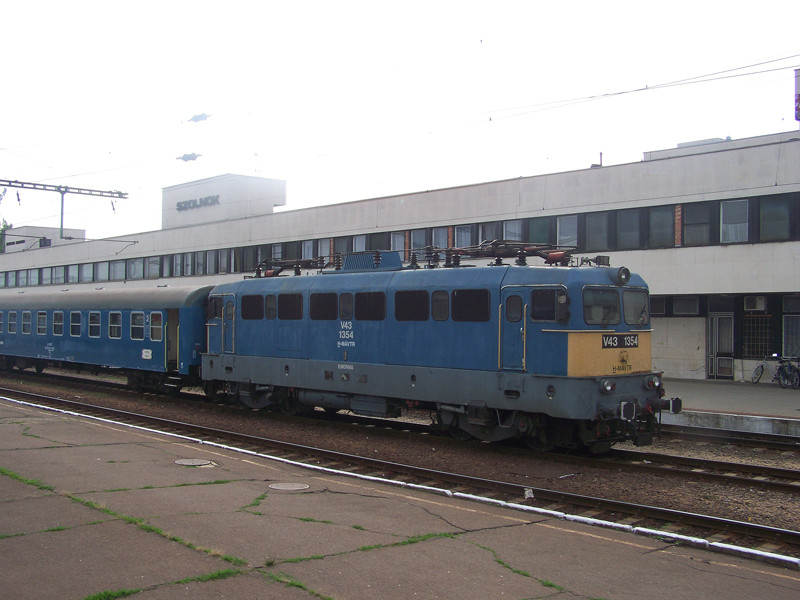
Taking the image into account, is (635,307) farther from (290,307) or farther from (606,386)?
(290,307)

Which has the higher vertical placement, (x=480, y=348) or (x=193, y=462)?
(x=480, y=348)

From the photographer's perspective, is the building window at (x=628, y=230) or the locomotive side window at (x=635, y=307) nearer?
the locomotive side window at (x=635, y=307)

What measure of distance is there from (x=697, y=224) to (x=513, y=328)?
12.8 metres

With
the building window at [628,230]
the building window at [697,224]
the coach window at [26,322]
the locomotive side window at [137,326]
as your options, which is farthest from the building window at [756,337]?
A: the coach window at [26,322]

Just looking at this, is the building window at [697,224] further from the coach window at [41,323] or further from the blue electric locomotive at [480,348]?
the coach window at [41,323]

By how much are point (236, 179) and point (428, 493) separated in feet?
121

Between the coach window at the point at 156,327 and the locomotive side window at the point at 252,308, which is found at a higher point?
the locomotive side window at the point at 252,308

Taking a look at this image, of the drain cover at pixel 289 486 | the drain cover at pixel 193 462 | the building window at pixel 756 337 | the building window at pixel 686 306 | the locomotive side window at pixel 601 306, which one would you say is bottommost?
the drain cover at pixel 289 486

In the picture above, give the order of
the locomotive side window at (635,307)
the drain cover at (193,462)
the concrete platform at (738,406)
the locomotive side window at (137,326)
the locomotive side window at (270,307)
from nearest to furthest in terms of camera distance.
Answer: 1. the drain cover at (193,462)
2. the locomotive side window at (635,307)
3. the concrete platform at (738,406)
4. the locomotive side window at (270,307)
5. the locomotive side window at (137,326)

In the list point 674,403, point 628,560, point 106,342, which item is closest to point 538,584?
point 628,560

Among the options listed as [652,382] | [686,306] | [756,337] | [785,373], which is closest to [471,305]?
[652,382]

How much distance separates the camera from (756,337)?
2283 centimetres

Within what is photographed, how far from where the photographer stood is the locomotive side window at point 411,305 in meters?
13.9

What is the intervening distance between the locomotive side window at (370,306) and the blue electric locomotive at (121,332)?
7.15m
